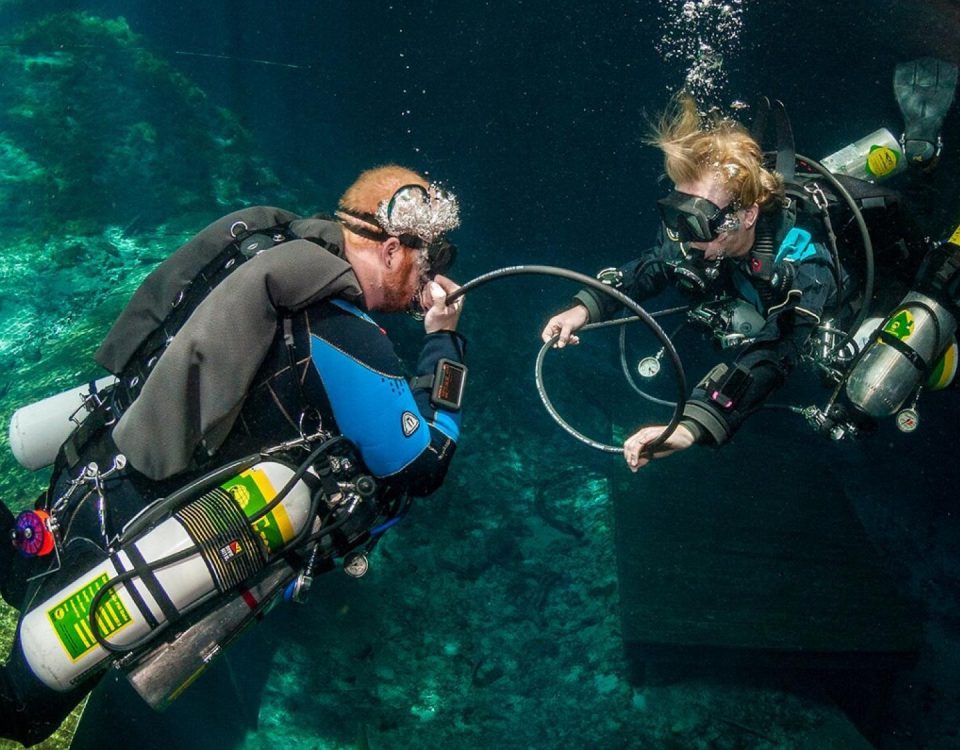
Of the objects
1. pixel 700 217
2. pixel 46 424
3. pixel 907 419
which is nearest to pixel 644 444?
pixel 700 217

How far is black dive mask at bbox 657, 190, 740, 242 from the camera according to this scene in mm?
3463

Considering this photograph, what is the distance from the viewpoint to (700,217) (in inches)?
136

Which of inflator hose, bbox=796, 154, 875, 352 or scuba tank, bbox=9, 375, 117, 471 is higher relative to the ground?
inflator hose, bbox=796, 154, 875, 352

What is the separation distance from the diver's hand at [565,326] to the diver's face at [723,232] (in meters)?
0.88

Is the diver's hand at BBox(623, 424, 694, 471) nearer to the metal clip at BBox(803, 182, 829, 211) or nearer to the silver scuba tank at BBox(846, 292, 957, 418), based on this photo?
the silver scuba tank at BBox(846, 292, 957, 418)

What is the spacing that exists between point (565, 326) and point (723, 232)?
1.15m

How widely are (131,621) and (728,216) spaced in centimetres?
368

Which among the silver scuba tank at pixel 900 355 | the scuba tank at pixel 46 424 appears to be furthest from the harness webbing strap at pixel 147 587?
the silver scuba tank at pixel 900 355

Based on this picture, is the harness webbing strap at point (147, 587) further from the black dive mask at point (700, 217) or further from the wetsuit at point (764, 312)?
the black dive mask at point (700, 217)

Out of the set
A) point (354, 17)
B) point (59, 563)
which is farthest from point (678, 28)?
point (59, 563)

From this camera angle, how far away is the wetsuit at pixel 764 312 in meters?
3.16

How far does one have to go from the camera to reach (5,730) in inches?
86.4

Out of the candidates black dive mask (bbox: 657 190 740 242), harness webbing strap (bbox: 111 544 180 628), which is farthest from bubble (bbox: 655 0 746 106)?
harness webbing strap (bbox: 111 544 180 628)

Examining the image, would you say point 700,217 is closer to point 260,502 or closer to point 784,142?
point 784,142
